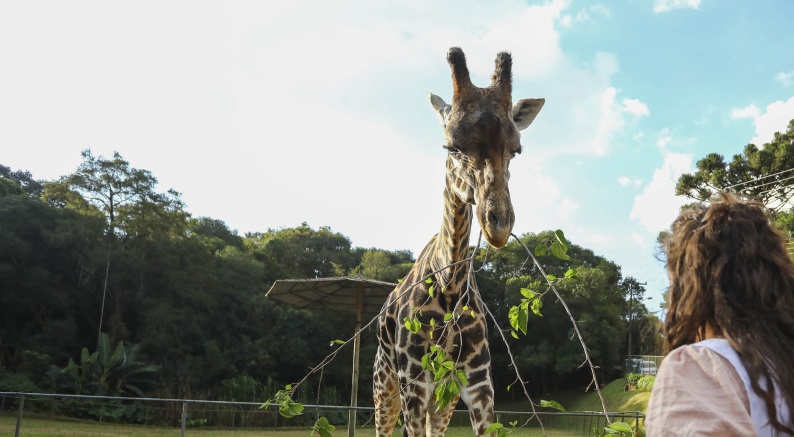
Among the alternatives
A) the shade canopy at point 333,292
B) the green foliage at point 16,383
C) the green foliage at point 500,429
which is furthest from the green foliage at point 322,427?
the green foliage at point 16,383

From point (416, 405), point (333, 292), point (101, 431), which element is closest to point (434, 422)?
point (416, 405)

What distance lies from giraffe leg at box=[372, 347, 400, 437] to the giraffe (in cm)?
44

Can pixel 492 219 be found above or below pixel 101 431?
above

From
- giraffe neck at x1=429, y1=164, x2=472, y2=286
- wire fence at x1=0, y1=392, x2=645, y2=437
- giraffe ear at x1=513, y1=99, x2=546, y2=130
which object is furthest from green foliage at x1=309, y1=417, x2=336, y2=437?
wire fence at x1=0, y1=392, x2=645, y2=437

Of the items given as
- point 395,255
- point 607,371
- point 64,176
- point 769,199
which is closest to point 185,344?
point 64,176

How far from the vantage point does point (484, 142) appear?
2.70 m

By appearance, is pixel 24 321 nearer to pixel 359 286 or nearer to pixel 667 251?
pixel 359 286

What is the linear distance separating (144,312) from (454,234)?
2106cm

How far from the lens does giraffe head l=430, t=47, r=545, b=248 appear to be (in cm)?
238

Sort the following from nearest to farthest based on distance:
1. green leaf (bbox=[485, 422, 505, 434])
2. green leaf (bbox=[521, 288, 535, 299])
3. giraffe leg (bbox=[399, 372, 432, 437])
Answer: green leaf (bbox=[485, 422, 505, 434])
green leaf (bbox=[521, 288, 535, 299])
giraffe leg (bbox=[399, 372, 432, 437])

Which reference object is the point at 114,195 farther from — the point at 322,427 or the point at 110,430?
the point at 322,427

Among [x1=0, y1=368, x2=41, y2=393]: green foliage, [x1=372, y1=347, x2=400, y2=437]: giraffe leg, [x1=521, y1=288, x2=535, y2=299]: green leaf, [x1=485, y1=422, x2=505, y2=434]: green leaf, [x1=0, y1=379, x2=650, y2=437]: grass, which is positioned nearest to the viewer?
[x1=485, y1=422, x2=505, y2=434]: green leaf

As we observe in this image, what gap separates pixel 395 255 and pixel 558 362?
10247mm

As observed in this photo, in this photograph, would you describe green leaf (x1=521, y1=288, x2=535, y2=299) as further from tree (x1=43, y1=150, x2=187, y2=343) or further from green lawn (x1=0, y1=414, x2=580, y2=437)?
tree (x1=43, y1=150, x2=187, y2=343)
